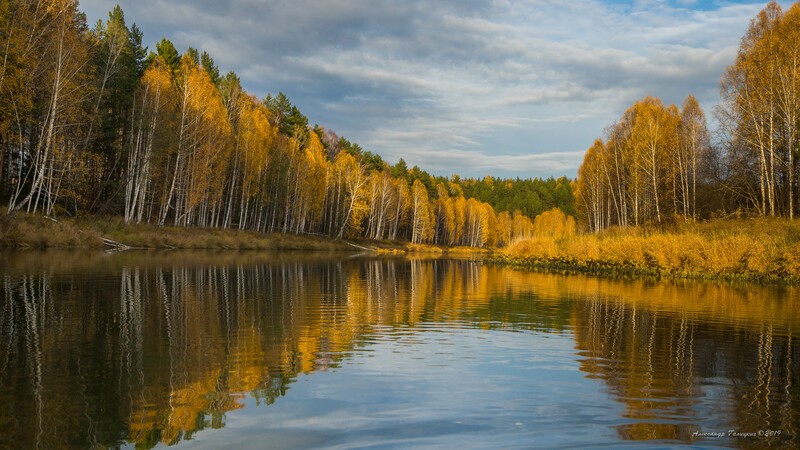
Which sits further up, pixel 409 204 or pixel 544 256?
pixel 409 204

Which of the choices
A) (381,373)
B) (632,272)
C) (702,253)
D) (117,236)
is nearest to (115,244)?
(117,236)

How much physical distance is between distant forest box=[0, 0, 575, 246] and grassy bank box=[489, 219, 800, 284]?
19140mm

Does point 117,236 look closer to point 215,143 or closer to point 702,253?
point 215,143

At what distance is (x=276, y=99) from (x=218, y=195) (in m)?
38.2

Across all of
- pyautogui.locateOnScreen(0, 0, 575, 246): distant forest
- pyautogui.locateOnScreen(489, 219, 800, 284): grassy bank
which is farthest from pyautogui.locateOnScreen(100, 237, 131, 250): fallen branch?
pyautogui.locateOnScreen(489, 219, 800, 284): grassy bank

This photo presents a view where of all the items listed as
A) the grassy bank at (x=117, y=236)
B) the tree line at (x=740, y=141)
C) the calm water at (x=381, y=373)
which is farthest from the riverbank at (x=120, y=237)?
the tree line at (x=740, y=141)

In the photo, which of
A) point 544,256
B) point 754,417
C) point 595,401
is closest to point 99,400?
point 595,401

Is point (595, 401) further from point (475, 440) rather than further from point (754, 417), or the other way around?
point (475, 440)

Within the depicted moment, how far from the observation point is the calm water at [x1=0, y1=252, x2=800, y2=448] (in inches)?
188

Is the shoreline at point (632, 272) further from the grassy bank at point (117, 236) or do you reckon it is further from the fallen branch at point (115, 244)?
the fallen branch at point (115, 244)

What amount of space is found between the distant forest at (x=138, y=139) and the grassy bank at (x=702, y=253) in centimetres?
1914

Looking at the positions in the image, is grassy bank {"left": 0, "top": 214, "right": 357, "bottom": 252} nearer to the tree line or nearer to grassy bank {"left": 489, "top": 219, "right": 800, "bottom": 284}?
grassy bank {"left": 489, "top": 219, "right": 800, "bottom": 284}

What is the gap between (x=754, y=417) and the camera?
17.5 feet

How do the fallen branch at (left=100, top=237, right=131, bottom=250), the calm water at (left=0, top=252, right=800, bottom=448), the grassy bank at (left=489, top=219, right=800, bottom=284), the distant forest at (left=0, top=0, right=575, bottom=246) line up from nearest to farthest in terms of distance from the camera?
the calm water at (left=0, top=252, right=800, bottom=448) → the grassy bank at (left=489, top=219, right=800, bottom=284) → the distant forest at (left=0, top=0, right=575, bottom=246) → the fallen branch at (left=100, top=237, right=131, bottom=250)
